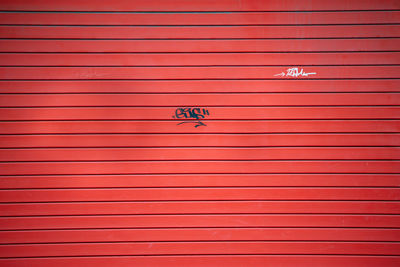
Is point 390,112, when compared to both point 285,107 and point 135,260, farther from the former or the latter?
point 135,260

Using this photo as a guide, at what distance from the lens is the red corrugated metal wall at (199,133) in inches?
82.7

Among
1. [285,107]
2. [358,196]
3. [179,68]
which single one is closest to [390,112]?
[358,196]
